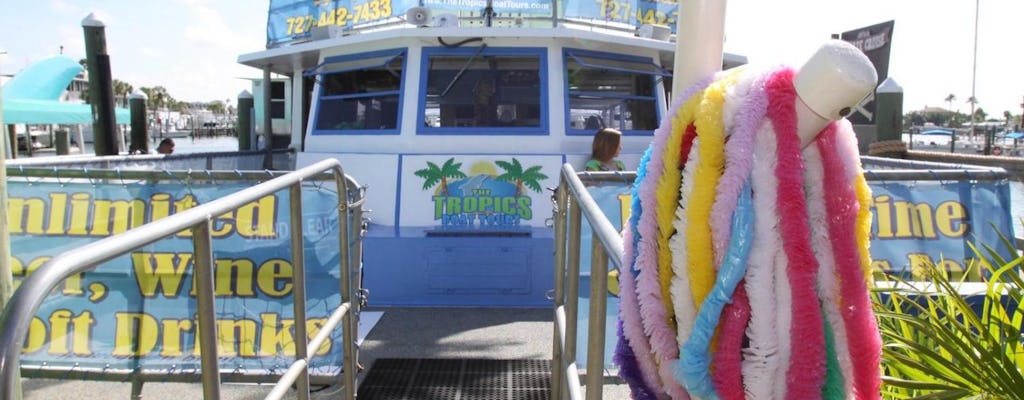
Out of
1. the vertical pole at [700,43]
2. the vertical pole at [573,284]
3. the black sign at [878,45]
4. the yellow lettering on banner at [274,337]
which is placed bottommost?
the yellow lettering on banner at [274,337]

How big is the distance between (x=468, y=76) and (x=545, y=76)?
66 centimetres

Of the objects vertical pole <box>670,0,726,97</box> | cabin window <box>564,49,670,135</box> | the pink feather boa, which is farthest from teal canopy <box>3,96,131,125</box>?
the pink feather boa

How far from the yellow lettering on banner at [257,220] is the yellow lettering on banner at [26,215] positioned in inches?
41.1

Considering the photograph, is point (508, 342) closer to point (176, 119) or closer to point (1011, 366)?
point (1011, 366)

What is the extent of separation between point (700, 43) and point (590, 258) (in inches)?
45.6

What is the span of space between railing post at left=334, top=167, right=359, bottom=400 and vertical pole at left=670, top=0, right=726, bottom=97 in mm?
1926

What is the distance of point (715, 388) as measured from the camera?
3.37 ft

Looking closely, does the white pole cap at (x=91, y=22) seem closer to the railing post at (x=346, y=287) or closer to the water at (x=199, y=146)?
the railing post at (x=346, y=287)

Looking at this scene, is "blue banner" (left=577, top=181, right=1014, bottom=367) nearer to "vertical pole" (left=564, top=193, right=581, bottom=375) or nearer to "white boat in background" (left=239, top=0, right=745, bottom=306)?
"vertical pole" (left=564, top=193, right=581, bottom=375)

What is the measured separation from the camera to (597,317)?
160 cm

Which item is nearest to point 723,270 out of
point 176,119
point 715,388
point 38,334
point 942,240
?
point 715,388

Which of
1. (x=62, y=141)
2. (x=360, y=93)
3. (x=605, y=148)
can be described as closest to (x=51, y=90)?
(x=62, y=141)

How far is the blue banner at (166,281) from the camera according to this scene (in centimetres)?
288

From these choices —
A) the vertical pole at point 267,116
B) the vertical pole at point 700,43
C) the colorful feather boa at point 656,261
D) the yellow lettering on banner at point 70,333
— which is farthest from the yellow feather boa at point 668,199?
the vertical pole at point 267,116
